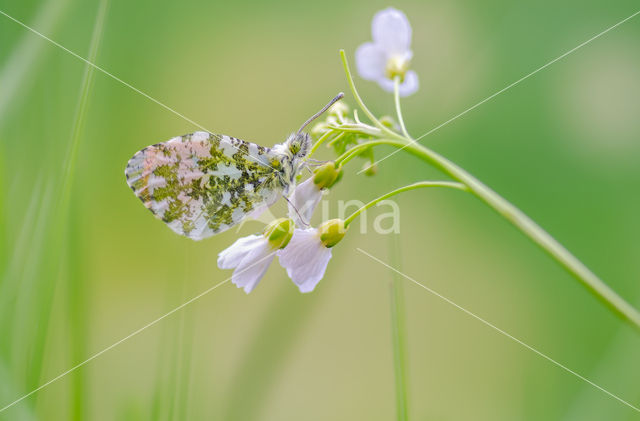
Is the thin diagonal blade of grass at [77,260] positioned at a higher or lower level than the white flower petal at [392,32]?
lower

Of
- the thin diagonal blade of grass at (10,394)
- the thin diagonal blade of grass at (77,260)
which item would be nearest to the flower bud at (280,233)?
the thin diagonal blade of grass at (77,260)

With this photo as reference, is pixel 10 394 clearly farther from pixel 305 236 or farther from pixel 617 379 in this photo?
pixel 617 379

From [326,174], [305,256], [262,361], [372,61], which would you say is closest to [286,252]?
[305,256]

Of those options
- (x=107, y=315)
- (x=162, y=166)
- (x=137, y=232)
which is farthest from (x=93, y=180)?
(x=162, y=166)

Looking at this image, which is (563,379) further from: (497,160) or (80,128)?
(80,128)

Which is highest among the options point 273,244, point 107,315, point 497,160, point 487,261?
point 273,244

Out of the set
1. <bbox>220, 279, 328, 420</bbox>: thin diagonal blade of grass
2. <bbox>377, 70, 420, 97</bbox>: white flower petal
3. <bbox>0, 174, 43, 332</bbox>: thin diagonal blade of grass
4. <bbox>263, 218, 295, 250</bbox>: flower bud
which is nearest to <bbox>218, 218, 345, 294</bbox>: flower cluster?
A: <bbox>263, 218, 295, 250</bbox>: flower bud

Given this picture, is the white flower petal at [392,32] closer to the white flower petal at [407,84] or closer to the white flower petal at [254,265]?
the white flower petal at [407,84]
